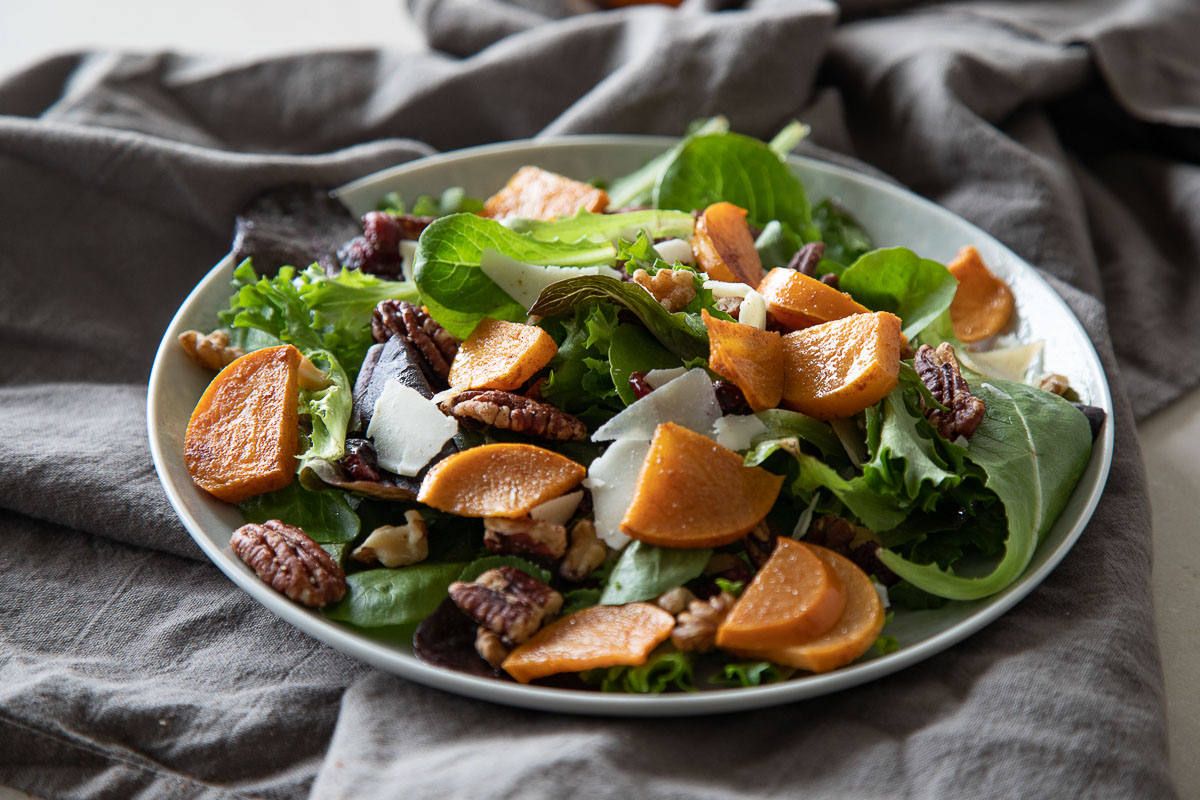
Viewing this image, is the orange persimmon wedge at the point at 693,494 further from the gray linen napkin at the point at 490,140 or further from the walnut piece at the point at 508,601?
the gray linen napkin at the point at 490,140

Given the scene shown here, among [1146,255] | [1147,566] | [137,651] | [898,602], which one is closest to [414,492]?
[137,651]

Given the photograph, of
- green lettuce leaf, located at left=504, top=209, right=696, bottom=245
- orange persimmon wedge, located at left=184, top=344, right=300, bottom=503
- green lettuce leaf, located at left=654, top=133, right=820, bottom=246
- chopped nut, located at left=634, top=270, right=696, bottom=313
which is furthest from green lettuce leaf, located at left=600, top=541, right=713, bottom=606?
green lettuce leaf, located at left=654, top=133, right=820, bottom=246

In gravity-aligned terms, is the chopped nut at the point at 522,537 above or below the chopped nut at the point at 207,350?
below

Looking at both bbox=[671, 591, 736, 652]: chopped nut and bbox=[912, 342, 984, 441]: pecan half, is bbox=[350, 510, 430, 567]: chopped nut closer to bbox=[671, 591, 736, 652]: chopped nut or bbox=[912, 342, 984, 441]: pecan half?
bbox=[671, 591, 736, 652]: chopped nut

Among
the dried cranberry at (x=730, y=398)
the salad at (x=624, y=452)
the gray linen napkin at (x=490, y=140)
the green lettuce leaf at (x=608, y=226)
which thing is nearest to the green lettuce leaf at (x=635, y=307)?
the salad at (x=624, y=452)

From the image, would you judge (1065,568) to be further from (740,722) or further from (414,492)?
(414,492)

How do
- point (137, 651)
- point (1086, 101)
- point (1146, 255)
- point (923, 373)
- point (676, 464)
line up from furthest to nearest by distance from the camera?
point (1086, 101), point (1146, 255), point (923, 373), point (137, 651), point (676, 464)
